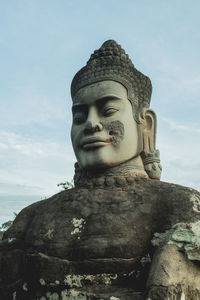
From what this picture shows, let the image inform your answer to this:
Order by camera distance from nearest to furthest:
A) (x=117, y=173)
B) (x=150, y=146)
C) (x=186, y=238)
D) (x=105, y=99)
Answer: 1. (x=186, y=238)
2. (x=117, y=173)
3. (x=105, y=99)
4. (x=150, y=146)

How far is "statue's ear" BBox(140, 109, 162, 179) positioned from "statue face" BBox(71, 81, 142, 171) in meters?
0.14

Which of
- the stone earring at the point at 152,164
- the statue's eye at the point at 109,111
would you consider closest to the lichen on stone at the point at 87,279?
the stone earring at the point at 152,164

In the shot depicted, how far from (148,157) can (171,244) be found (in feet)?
4.96

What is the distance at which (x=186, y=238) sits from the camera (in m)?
3.98

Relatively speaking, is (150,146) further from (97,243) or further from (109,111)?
(97,243)

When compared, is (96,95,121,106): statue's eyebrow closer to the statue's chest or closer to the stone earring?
the stone earring

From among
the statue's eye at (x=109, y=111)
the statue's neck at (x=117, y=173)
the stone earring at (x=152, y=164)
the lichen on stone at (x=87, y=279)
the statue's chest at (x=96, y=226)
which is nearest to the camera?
the lichen on stone at (x=87, y=279)

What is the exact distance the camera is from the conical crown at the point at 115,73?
526 centimetres

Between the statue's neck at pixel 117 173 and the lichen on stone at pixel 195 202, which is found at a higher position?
the statue's neck at pixel 117 173

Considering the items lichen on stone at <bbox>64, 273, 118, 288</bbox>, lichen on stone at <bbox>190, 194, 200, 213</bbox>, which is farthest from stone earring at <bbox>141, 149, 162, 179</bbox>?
lichen on stone at <bbox>64, 273, 118, 288</bbox>

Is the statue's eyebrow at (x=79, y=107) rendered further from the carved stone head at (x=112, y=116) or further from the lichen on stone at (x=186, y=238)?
the lichen on stone at (x=186, y=238)

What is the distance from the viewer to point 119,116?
16.5 feet

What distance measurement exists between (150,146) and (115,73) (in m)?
1.03

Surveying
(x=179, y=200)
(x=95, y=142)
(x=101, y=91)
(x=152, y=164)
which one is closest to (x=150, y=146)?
(x=152, y=164)
